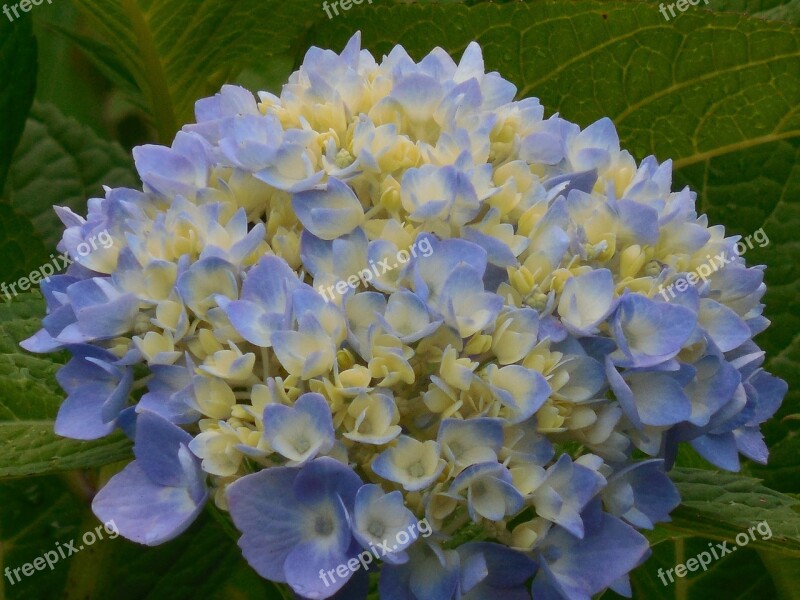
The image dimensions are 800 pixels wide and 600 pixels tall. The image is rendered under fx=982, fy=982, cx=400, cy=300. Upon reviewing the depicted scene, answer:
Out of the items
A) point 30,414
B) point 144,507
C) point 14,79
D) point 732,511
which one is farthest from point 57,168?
point 732,511

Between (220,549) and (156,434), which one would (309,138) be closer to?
(156,434)


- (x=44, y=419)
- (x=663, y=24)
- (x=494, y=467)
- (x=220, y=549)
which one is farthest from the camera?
(x=220, y=549)

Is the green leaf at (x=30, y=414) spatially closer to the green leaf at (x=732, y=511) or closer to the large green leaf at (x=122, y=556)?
the large green leaf at (x=122, y=556)

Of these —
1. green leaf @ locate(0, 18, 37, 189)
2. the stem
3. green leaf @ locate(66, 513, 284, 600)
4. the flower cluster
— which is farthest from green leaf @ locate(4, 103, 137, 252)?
the stem

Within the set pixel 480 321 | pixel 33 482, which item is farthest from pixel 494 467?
pixel 33 482

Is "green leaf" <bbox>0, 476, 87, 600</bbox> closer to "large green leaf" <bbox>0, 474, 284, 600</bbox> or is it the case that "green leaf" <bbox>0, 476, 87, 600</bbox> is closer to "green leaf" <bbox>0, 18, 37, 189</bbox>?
"large green leaf" <bbox>0, 474, 284, 600</bbox>

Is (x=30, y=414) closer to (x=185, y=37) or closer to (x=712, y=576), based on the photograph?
(x=185, y=37)

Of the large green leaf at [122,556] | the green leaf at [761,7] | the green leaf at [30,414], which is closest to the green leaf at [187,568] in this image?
the large green leaf at [122,556]
